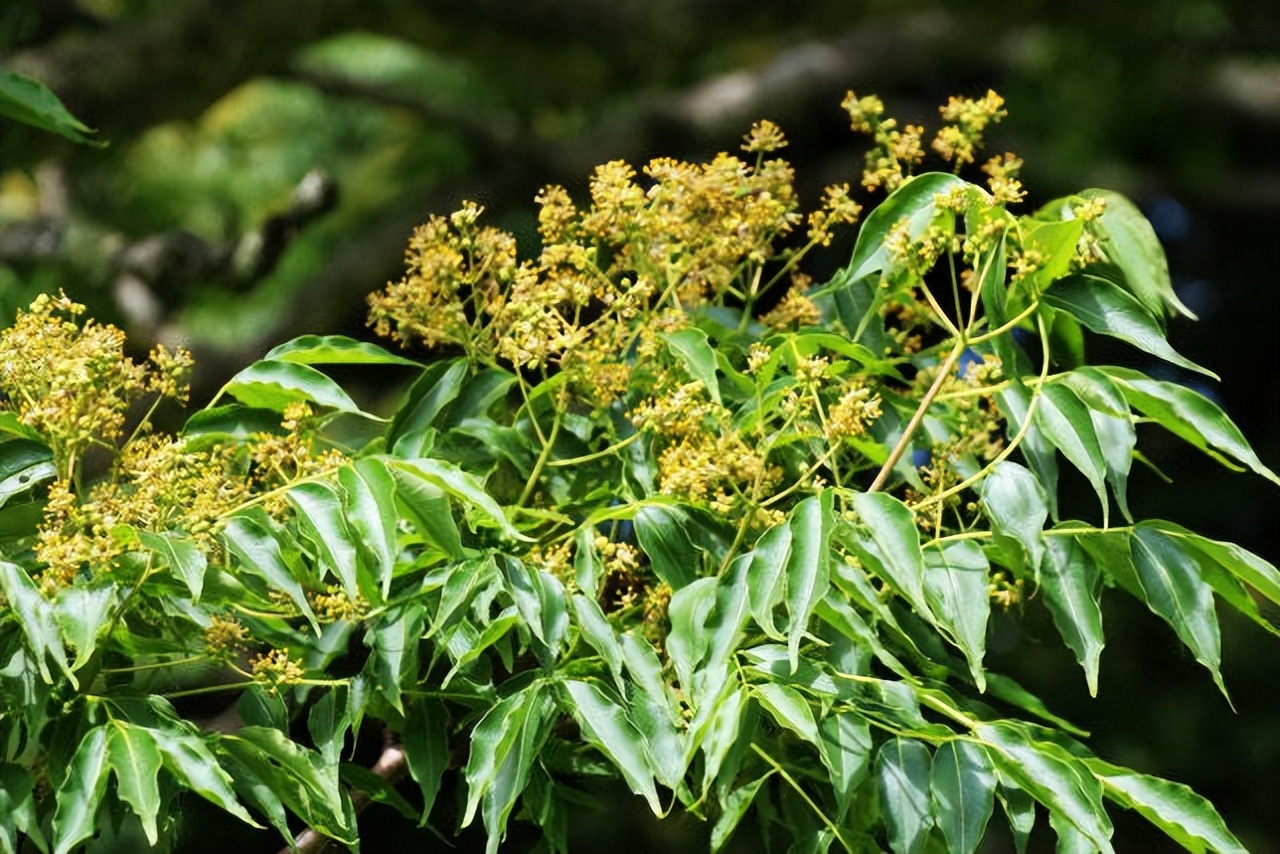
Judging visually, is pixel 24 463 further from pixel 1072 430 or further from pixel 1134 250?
pixel 1134 250

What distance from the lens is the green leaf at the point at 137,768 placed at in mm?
876

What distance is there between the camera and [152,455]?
1.00 metres

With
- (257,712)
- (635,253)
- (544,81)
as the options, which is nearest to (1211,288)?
(544,81)

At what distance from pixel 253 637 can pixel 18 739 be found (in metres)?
0.15

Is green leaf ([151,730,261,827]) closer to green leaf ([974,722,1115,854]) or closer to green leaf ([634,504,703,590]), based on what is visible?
green leaf ([634,504,703,590])

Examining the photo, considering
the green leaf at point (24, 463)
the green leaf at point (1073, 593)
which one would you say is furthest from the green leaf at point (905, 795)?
the green leaf at point (24, 463)

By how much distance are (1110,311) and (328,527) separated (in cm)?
48

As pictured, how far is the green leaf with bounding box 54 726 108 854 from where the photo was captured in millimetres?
886

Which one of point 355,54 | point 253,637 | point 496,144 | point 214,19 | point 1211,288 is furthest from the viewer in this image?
point 1211,288

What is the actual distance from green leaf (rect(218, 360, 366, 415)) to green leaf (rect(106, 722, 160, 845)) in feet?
0.78

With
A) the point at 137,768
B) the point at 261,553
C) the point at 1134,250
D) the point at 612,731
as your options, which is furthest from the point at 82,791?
the point at 1134,250

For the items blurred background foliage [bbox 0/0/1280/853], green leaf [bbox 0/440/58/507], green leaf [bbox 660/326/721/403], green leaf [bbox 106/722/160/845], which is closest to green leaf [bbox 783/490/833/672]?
green leaf [bbox 660/326/721/403]

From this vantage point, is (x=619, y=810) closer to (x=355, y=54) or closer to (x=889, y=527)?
(x=889, y=527)

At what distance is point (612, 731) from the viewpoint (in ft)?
3.09
